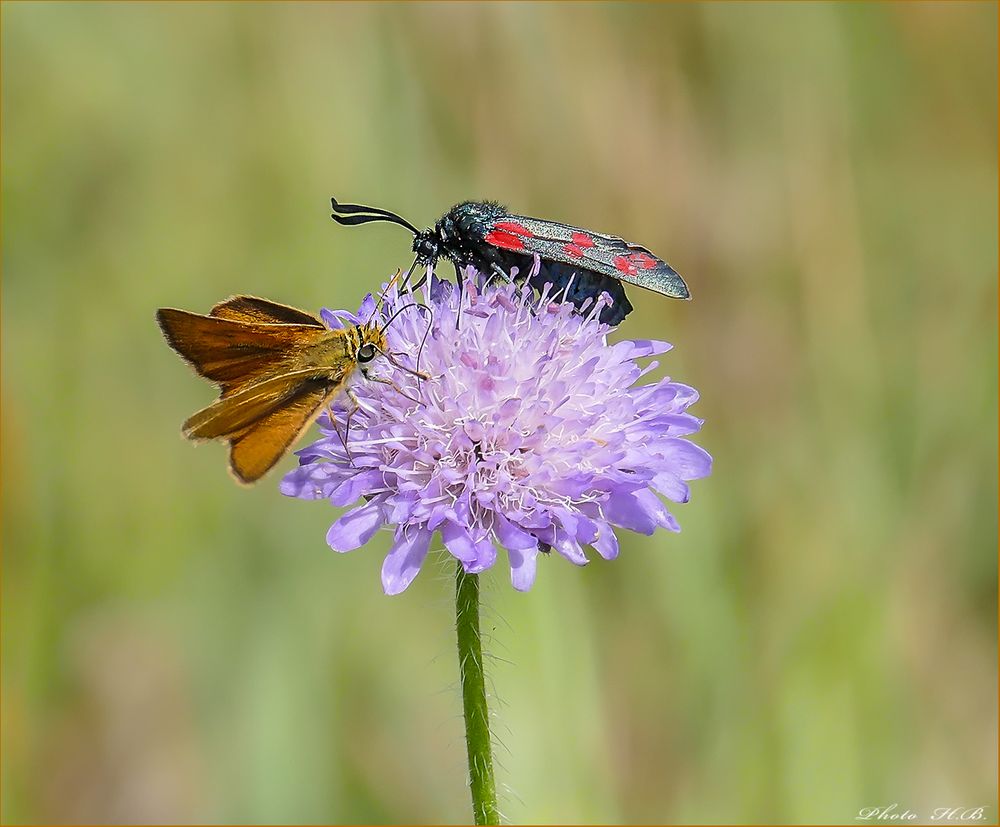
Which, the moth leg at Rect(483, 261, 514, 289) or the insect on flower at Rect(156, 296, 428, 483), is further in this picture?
the moth leg at Rect(483, 261, 514, 289)

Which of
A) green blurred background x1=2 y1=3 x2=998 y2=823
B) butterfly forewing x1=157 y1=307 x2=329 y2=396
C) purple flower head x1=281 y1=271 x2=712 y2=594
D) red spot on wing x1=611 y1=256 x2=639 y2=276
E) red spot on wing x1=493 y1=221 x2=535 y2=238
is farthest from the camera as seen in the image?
green blurred background x1=2 y1=3 x2=998 y2=823

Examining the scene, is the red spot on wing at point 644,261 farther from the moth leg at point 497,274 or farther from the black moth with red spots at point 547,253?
the moth leg at point 497,274

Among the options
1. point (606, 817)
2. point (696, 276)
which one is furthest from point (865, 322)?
point (606, 817)

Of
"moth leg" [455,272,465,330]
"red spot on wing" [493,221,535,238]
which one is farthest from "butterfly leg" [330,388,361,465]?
"red spot on wing" [493,221,535,238]

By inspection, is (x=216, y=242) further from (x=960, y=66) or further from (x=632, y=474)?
(x=960, y=66)

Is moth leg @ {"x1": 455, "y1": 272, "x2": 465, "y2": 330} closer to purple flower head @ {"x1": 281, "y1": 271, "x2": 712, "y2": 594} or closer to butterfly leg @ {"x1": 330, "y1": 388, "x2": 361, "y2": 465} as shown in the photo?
purple flower head @ {"x1": 281, "y1": 271, "x2": 712, "y2": 594}

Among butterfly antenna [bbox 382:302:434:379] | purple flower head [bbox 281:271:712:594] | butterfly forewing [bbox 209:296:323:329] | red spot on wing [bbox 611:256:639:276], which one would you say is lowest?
purple flower head [bbox 281:271:712:594]

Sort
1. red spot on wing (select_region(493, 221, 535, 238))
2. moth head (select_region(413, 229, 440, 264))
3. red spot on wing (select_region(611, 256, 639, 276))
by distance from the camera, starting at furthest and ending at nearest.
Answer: moth head (select_region(413, 229, 440, 264)) → red spot on wing (select_region(493, 221, 535, 238)) → red spot on wing (select_region(611, 256, 639, 276))

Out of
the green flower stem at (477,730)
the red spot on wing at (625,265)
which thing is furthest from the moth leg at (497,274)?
the green flower stem at (477,730)
